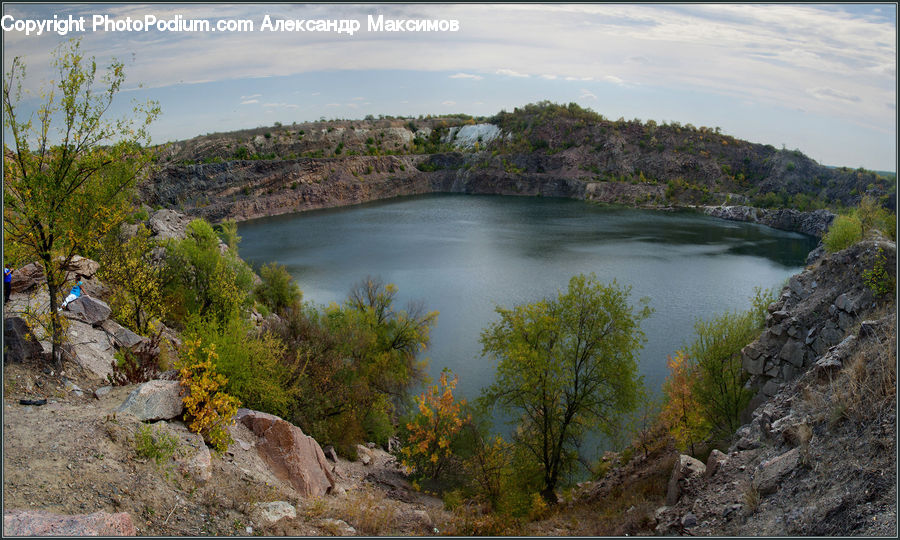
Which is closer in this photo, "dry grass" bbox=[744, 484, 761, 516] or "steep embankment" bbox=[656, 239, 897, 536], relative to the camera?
"steep embankment" bbox=[656, 239, 897, 536]

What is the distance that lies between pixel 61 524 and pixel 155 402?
11.9 feet

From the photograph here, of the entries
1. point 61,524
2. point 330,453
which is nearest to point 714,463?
point 330,453

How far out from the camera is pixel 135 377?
36.9 ft

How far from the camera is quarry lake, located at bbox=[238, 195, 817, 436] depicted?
89.0 ft

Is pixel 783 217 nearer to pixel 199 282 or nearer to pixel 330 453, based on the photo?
pixel 199 282

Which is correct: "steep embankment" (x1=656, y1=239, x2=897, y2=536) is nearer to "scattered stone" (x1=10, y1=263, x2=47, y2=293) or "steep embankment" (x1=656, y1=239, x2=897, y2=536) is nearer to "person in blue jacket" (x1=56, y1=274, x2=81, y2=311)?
"person in blue jacket" (x1=56, y1=274, x2=81, y2=311)

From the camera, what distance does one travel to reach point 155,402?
31.1 ft

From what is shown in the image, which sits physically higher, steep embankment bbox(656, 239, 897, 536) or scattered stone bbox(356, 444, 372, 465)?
steep embankment bbox(656, 239, 897, 536)

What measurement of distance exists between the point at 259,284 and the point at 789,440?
83.4ft

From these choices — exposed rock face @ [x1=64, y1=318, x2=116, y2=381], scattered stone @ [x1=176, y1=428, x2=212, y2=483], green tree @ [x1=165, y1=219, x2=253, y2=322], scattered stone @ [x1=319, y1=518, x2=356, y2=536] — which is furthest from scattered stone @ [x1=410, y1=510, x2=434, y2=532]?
green tree @ [x1=165, y1=219, x2=253, y2=322]

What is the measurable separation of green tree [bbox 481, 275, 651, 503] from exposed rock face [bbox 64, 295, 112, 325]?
10.2 m

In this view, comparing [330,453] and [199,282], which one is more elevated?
[199,282]

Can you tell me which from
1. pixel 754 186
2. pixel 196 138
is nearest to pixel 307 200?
pixel 196 138

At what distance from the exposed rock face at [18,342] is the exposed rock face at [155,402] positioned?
2.31 meters
